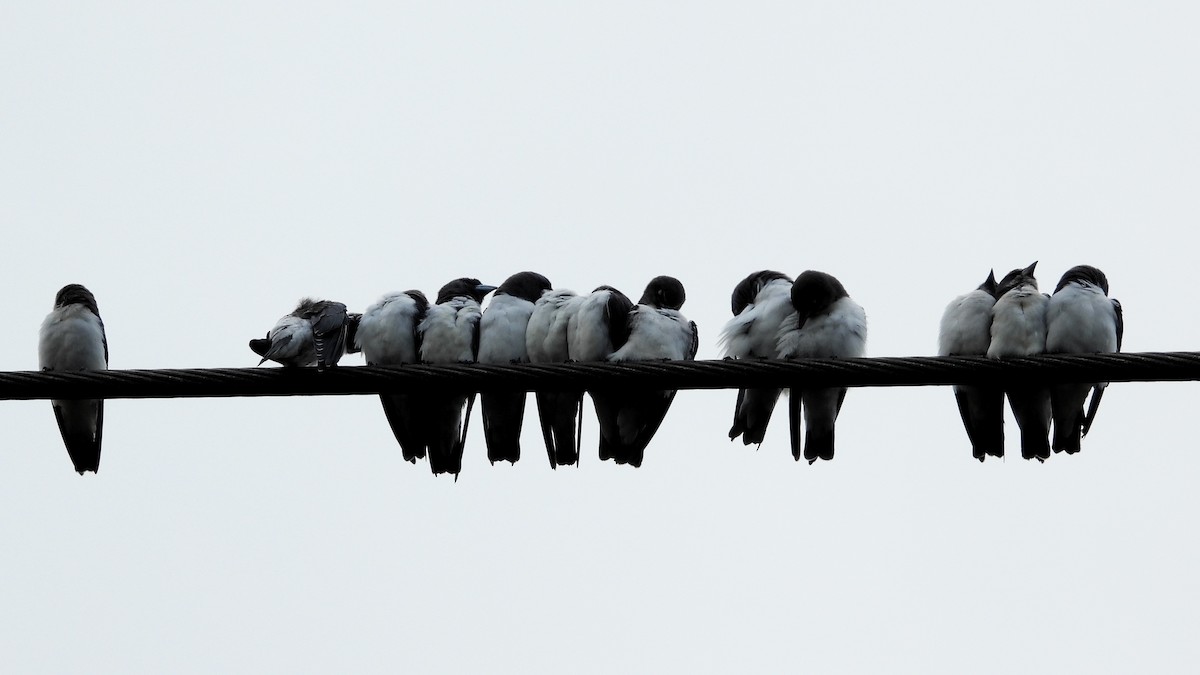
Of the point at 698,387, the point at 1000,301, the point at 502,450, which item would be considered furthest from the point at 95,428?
the point at 1000,301

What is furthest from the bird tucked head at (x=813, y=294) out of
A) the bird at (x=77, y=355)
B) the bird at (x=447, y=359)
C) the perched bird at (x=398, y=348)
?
the bird at (x=77, y=355)

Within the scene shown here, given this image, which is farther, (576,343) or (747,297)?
(747,297)

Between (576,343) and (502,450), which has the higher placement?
(576,343)

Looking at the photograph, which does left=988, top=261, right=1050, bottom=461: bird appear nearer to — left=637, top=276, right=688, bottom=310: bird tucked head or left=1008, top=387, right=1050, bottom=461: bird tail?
left=1008, top=387, right=1050, bottom=461: bird tail

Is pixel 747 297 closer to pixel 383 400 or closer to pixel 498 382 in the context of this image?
pixel 383 400

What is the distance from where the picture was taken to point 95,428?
9.02 metres

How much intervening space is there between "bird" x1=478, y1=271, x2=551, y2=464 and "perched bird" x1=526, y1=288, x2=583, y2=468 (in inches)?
2.4

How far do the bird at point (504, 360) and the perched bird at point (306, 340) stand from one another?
2.58ft

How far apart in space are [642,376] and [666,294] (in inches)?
102

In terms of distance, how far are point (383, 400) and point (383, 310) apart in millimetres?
514

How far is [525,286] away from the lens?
29.5 ft

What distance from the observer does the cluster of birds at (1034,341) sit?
8.10m

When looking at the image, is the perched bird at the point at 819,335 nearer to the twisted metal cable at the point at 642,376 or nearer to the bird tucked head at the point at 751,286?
the bird tucked head at the point at 751,286

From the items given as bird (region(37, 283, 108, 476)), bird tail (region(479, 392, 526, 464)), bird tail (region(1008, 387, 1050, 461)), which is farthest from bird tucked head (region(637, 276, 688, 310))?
bird (region(37, 283, 108, 476))
